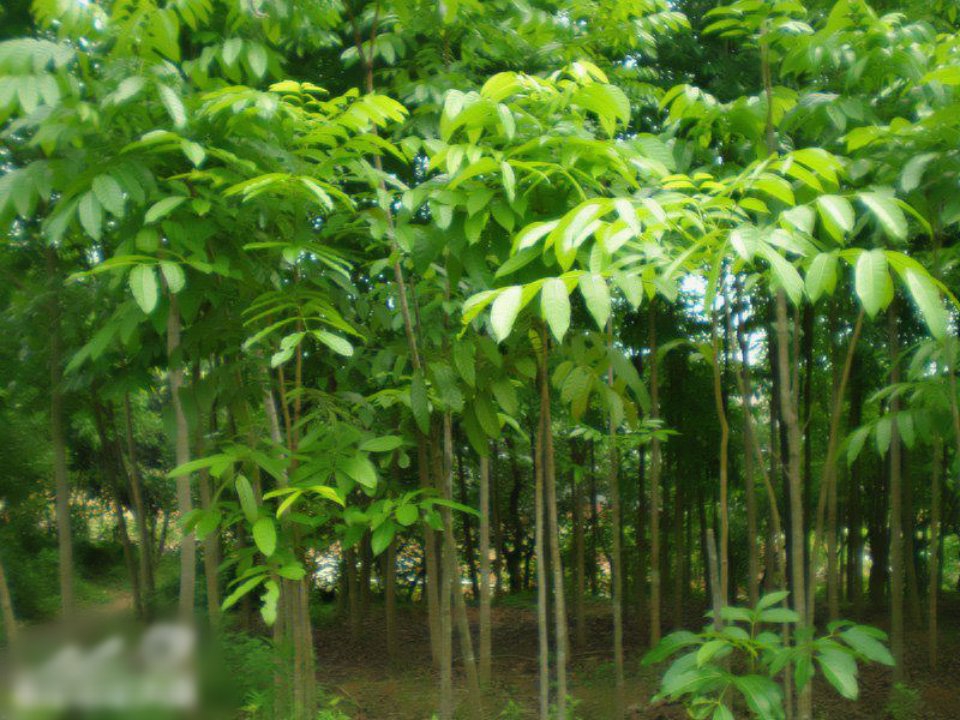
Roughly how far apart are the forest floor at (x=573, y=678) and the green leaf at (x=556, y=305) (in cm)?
302

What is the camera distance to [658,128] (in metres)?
3.69

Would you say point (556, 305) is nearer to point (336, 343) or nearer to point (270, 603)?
point (336, 343)

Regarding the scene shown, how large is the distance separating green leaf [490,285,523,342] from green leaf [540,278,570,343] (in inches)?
1.3

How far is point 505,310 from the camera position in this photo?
3.36 feet

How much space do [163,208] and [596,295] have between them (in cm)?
82

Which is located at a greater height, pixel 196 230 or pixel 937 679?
pixel 196 230

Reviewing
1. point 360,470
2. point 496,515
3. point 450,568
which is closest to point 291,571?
point 360,470

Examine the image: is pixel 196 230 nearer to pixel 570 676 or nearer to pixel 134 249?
pixel 134 249

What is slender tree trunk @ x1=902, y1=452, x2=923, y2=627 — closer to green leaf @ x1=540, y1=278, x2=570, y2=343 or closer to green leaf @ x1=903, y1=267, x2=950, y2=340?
green leaf @ x1=903, y1=267, x2=950, y2=340

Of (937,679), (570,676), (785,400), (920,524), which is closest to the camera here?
(785,400)

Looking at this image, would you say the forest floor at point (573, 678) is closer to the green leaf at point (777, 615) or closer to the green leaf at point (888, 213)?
the green leaf at point (777, 615)

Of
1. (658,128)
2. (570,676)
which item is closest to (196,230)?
(658,128)

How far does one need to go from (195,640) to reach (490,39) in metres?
1.87

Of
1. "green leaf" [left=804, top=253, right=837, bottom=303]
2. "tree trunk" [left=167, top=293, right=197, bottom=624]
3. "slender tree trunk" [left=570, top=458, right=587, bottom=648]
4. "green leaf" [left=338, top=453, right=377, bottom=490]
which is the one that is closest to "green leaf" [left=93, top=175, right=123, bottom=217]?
"tree trunk" [left=167, top=293, right=197, bottom=624]
